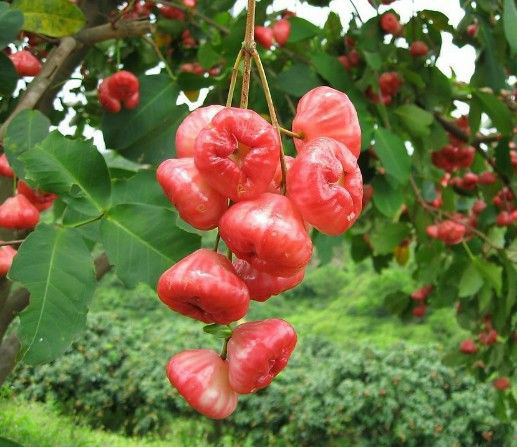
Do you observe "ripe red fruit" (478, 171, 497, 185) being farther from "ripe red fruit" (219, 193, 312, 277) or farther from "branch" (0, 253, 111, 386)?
"ripe red fruit" (219, 193, 312, 277)

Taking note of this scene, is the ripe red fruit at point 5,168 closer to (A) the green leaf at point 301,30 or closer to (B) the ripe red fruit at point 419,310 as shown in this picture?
(A) the green leaf at point 301,30

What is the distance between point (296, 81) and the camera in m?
1.51

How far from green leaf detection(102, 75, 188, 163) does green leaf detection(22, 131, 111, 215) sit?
411 millimetres

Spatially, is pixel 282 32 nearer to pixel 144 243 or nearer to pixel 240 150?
pixel 144 243

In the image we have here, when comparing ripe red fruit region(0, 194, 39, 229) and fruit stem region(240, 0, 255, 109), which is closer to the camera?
fruit stem region(240, 0, 255, 109)

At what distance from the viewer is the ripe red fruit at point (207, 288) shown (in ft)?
1.77

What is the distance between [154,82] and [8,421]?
245cm

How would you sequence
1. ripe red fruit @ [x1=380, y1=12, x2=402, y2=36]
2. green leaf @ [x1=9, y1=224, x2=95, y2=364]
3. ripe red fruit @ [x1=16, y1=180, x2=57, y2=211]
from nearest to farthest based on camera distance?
green leaf @ [x1=9, y1=224, x2=95, y2=364], ripe red fruit @ [x1=16, y1=180, x2=57, y2=211], ripe red fruit @ [x1=380, y1=12, x2=402, y2=36]

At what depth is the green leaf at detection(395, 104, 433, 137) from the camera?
1.60 m

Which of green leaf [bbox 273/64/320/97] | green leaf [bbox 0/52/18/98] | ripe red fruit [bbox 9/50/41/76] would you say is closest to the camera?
green leaf [bbox 0/52/18/98]

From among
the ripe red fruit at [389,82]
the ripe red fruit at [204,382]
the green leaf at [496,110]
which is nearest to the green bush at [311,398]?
the green leaf at [496,110]

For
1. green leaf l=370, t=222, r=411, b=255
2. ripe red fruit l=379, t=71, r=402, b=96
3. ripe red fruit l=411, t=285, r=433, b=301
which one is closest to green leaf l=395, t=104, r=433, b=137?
ripe red fruit l=379, t=71, r=402, b=96

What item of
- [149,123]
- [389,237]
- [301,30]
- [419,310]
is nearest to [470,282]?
[389,237]

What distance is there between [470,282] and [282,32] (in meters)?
0.85
